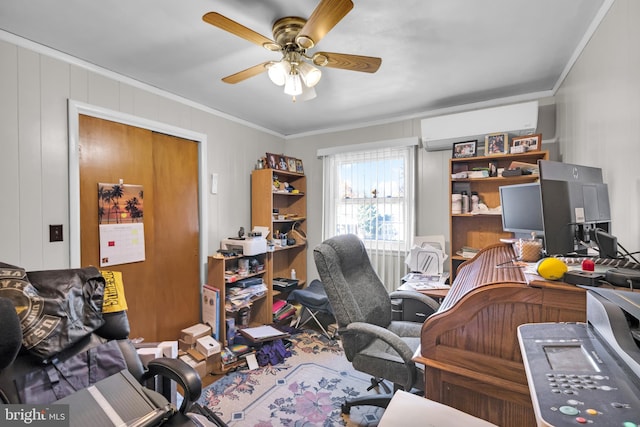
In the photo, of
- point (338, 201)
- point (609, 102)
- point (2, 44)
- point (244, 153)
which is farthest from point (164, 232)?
point (609, 102)

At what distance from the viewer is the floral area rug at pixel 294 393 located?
1855 millimetres

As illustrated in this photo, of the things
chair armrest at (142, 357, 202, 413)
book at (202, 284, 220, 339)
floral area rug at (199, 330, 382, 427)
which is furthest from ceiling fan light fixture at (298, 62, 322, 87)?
floral area rug at (199, 330, 382, 427)

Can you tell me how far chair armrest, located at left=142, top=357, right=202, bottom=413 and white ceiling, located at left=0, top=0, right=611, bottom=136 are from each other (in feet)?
5.92

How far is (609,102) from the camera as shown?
1484 mm

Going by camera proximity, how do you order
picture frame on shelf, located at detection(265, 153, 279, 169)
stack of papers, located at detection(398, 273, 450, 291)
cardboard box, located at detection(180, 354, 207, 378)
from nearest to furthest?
cardboard box, located at detection(180, 354, 207, 378) → stack of papers, located at detection(398, 273, 450, 291) → picture frame on shelf, located at detection(265, 153, 279, 169)

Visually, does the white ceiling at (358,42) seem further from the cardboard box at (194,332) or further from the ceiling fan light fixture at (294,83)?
the cardboard box at (194,332)

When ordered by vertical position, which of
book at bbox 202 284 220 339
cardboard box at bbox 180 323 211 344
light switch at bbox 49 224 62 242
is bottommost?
cardboard box at bbox 180 323 211 344

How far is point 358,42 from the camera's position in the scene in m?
1.84

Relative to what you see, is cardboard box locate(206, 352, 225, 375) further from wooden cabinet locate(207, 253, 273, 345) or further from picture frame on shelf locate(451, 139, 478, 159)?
picture frame on shelf locate(451, 139, 478, 159)

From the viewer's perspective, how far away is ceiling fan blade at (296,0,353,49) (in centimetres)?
118

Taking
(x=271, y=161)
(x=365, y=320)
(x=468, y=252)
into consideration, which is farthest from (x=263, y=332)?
(x=468, y=252)

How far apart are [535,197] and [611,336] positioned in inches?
61.9

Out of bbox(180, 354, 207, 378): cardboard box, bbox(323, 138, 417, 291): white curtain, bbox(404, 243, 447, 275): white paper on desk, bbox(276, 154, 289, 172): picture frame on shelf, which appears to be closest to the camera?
bbox(180, 354, 207, 378): cardboard box

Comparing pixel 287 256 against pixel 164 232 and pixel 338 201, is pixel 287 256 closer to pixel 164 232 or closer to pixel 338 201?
pixel 338 201
